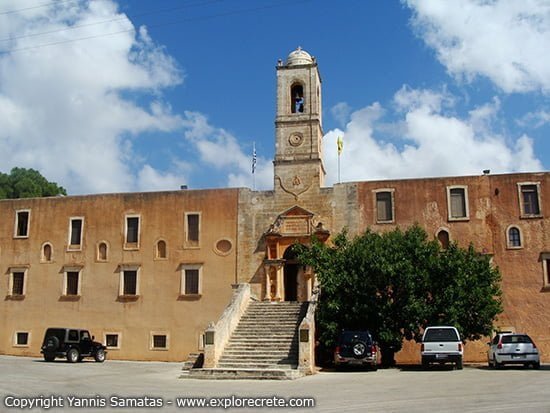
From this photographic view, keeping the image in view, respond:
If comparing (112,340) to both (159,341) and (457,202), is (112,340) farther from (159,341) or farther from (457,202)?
(457,202)

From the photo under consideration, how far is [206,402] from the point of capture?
44.9 ft

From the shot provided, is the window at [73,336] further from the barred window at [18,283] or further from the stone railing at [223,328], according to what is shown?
the stone railing at [223,328]

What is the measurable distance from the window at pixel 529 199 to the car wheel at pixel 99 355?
20.6m

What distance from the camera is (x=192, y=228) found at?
3256cm

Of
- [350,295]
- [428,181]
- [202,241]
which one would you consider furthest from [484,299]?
[202,241]

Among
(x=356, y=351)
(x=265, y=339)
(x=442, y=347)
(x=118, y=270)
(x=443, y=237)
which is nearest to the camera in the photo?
(x=356, y=351)

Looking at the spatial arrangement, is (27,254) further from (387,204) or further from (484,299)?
(484,299)

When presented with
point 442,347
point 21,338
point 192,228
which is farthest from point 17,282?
point 442,347

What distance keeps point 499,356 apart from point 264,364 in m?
8.59

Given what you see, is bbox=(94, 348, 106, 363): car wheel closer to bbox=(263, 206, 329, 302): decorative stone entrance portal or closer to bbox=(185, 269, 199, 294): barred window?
bbox=(185, 269, 199, 294): barred window

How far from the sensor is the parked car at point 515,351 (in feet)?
74.2

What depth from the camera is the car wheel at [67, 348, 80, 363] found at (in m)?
27.9

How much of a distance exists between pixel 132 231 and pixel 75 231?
3.29 m

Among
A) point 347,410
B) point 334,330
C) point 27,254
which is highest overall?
point 27,254
